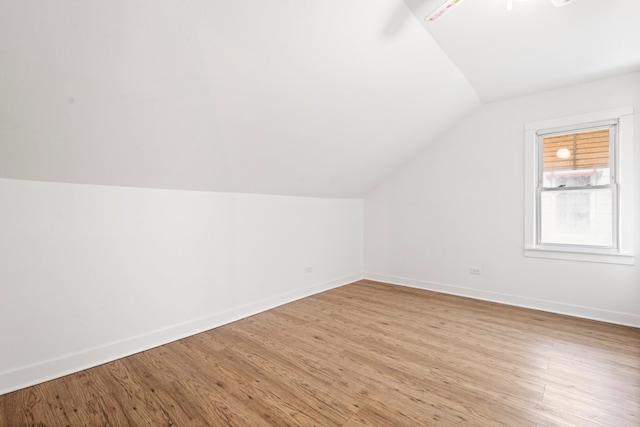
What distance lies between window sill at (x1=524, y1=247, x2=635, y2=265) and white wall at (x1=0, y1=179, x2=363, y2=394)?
3108 millimetres

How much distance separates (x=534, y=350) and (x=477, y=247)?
1.70 meters

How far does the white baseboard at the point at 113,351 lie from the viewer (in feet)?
6.29

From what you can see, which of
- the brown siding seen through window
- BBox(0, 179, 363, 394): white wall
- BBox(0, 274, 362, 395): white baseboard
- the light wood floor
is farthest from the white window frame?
BBox(0, 274, 362, 395): white baseboard

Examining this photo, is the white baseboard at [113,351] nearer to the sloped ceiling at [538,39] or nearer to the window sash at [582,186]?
the sloped ceiling at [538,39]

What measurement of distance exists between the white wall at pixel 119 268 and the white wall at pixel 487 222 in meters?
2.02

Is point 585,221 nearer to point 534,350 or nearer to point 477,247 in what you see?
point 477,247

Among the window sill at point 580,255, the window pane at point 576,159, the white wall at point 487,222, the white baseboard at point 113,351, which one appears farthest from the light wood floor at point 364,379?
the window pane at point 576,159

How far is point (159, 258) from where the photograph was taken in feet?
8.49

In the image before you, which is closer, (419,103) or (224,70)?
(224,70)

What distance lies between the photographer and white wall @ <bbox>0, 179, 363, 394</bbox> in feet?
6.37

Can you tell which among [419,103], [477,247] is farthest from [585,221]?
[419,103]

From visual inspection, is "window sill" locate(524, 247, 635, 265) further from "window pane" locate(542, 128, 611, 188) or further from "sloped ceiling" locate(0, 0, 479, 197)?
"sloped ceiling" locate(0, 0, 479, 197)

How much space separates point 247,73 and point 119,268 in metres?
1.84

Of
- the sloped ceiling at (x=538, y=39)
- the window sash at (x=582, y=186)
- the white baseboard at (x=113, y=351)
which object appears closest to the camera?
the white baseboard at (x=113, y=351)
